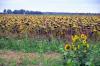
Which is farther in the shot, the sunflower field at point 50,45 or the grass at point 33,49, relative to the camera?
the grass at point 33,49

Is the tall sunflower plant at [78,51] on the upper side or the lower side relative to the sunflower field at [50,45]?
upper

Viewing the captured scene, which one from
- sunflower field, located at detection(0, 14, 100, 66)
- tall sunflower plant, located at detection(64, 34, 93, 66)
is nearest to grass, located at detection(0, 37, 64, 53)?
sunflower field, located at detection(0, 14, 100, 66)

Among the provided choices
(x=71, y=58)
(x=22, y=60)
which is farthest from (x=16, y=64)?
(x=71, y=58)

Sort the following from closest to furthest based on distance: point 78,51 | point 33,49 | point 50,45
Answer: point 78,51
point 33,49
point 50,45

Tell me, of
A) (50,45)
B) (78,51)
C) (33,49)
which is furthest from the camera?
(50,45)

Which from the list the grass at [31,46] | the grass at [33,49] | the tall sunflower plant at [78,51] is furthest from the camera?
the grass at [31,46]

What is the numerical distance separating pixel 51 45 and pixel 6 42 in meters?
1.59

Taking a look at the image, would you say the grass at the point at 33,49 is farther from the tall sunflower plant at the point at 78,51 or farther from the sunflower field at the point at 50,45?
the tall sunflower plant at the point at 78,51

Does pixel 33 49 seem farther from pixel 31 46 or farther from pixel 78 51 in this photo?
pixel 78 51

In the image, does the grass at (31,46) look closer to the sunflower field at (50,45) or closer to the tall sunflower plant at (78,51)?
the sunflower field at (50,45)

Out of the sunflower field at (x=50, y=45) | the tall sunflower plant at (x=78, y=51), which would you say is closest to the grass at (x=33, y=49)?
the sunflower field at (x=50, y=45)

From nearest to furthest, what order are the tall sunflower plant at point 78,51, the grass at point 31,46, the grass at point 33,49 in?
the tall sunflower plant at point 78,51 < the grass at point 33,49 < the grass at point 31,46

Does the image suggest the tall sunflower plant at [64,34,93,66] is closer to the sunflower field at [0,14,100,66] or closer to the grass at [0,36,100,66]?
the sunflower field at [0,14,100,66]

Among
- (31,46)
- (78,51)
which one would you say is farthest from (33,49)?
(78,51)
